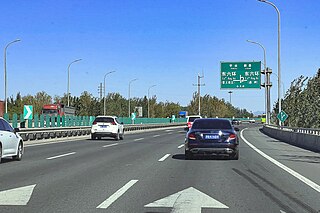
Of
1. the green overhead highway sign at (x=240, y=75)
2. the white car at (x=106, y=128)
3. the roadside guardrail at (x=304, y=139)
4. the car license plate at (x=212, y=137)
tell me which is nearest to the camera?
the car license plate at (x=212, y=137)

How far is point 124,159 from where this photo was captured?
16.2 meters

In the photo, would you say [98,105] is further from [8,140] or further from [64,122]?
[8,140]

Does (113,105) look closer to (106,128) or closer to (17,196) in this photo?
(106,128)

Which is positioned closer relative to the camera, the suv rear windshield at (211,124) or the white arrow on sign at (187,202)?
the white arrow on sign at (187,202)

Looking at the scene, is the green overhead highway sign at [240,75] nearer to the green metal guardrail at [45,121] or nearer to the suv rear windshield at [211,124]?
the green metal guardrail at [45,121]

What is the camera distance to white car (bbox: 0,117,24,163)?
1407 centimetres

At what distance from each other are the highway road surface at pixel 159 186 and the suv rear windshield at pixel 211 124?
1.29m

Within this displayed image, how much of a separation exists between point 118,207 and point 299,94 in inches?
2514

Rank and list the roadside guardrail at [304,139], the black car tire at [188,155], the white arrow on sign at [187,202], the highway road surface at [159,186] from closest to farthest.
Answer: the white arrow on sign at [187,202] → the highway road surface at [159,186] → the black car tire at [188,155] → the roadside guardrail at [304,139]

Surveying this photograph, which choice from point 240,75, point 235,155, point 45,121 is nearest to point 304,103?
point 240,75

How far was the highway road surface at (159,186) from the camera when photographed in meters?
7.46

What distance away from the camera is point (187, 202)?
7.80 meters

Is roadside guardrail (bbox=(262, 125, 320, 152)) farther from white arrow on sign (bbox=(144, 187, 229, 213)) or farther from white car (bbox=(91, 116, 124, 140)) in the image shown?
white arrow on sign (bbox=(144, 187, 229, 213))

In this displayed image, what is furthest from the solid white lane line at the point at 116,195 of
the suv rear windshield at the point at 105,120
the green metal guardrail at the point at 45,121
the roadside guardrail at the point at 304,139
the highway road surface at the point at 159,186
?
the green metal guardrail at the point at 45,121
